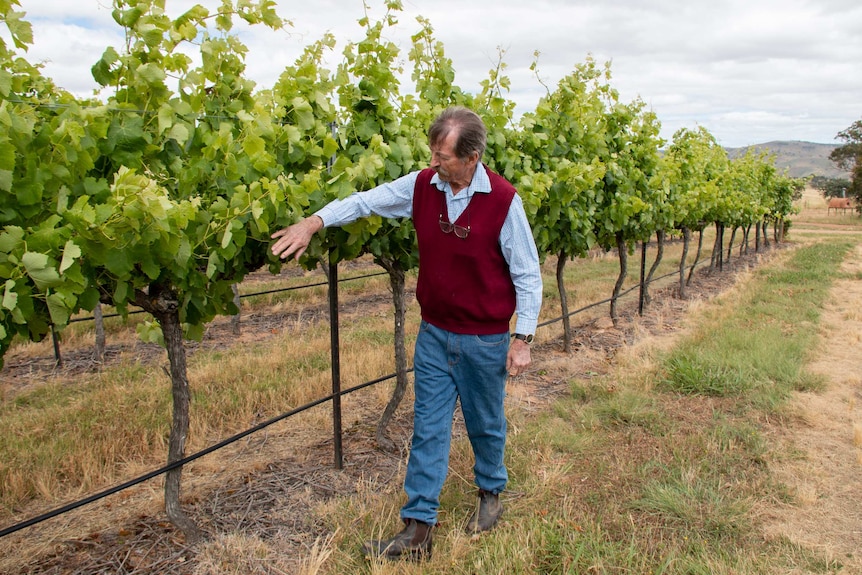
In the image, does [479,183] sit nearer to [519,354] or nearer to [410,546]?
[519,354]

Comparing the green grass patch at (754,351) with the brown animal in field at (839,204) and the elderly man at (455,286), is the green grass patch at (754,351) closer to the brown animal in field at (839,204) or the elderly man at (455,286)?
the elderly man at (455,286)

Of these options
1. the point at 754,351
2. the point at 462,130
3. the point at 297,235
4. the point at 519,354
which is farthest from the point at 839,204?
the point at 297,235

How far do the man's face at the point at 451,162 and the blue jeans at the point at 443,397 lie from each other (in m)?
0.74

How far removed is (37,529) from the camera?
367cm

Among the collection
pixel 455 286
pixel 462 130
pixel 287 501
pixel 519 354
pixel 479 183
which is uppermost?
pixel 462 130

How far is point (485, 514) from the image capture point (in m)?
3.44

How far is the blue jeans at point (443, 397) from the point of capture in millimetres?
3111

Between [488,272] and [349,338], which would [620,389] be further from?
[349,338]

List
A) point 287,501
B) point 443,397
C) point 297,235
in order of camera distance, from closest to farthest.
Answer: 1. point 297,235
2. point 443,397
3. point 287,501

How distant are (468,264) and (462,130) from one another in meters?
0.60

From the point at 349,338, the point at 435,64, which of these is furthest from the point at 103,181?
the point at 349,338

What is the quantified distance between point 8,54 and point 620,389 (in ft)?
16.3

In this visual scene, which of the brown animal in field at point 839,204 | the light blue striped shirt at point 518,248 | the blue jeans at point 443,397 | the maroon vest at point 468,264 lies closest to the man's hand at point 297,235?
the maroon vest at point 468,264

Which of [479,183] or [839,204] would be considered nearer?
[479,183]
